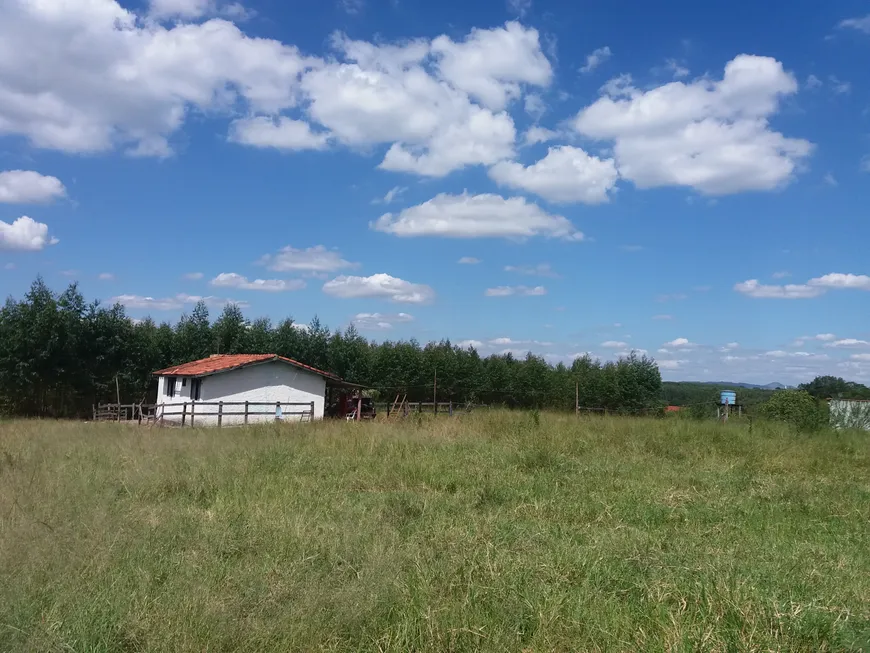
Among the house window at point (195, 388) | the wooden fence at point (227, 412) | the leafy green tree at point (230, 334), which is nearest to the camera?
the wooden fence at point (227, 412)

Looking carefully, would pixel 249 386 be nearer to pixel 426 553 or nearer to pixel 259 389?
pixel 259 389

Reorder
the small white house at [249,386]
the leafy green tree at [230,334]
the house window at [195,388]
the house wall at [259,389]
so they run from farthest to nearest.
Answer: the leafy green tree at [230,334] → the house window at [195,388] → the house wall at [259,389] → the small white house at [249,386]

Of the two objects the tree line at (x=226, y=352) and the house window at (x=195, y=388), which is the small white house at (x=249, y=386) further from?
the tree line at (x=226, y=352)

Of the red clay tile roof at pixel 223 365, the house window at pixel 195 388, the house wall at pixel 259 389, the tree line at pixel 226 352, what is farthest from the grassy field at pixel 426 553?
the tree line at pixel 226 352

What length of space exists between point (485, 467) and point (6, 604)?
823 centimetres

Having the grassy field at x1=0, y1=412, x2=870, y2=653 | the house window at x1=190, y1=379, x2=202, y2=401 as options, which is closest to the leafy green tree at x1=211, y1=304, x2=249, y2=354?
the house window at x1=190, y1=379, x2=202, y2=401

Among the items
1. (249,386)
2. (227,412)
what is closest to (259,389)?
(249,386)

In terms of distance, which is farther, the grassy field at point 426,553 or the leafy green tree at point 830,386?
the leafy green tree at point 830,386

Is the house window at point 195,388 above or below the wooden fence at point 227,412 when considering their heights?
above

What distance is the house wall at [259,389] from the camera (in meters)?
34.0

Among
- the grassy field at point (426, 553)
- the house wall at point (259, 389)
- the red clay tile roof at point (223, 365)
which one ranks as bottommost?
the grassy field at point (426, 553)

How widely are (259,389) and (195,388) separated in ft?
11.5

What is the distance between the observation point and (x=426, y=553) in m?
6.05

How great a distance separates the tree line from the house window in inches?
387
